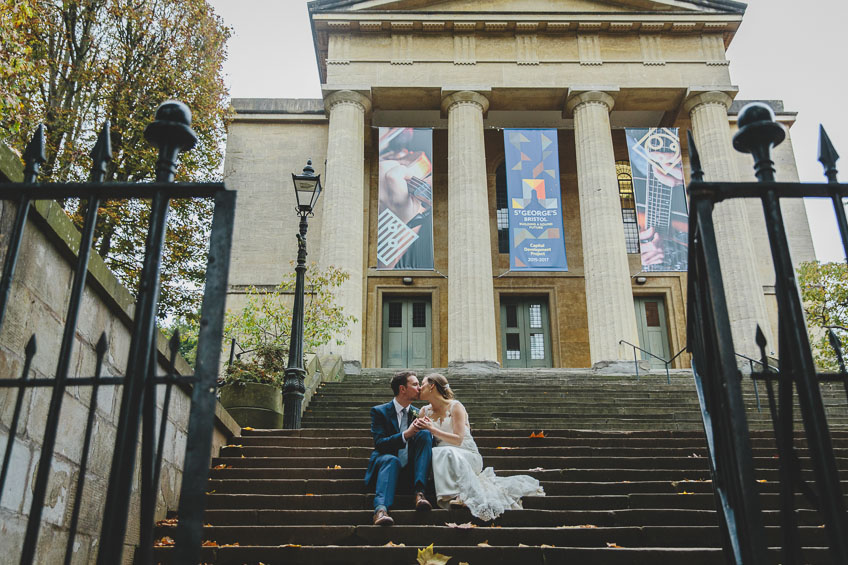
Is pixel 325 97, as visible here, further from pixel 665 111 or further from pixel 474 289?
pixel 665 111

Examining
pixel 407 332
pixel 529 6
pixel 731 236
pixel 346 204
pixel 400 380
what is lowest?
pixel 400 380

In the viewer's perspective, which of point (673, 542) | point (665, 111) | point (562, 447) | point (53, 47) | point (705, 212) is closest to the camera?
point (705, 212)

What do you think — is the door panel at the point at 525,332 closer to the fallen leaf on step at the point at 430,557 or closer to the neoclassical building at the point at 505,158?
the neoclassical building at the point at 505,158

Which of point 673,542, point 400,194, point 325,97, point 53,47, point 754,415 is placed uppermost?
point 325,97

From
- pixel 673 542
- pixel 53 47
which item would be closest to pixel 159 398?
pixel 673 542

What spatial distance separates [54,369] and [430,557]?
9.34 ft

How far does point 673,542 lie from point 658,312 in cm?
2023

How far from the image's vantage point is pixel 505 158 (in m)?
22.7

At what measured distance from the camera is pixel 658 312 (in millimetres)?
25000

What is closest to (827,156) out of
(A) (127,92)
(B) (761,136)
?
(B) (761,136)

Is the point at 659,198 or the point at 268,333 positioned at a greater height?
the point at 659,198

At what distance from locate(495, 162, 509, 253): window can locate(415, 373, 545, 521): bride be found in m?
19.0

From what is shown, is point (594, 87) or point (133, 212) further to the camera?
point (594, 87)

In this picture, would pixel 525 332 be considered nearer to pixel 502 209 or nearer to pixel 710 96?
pixel 502 209
